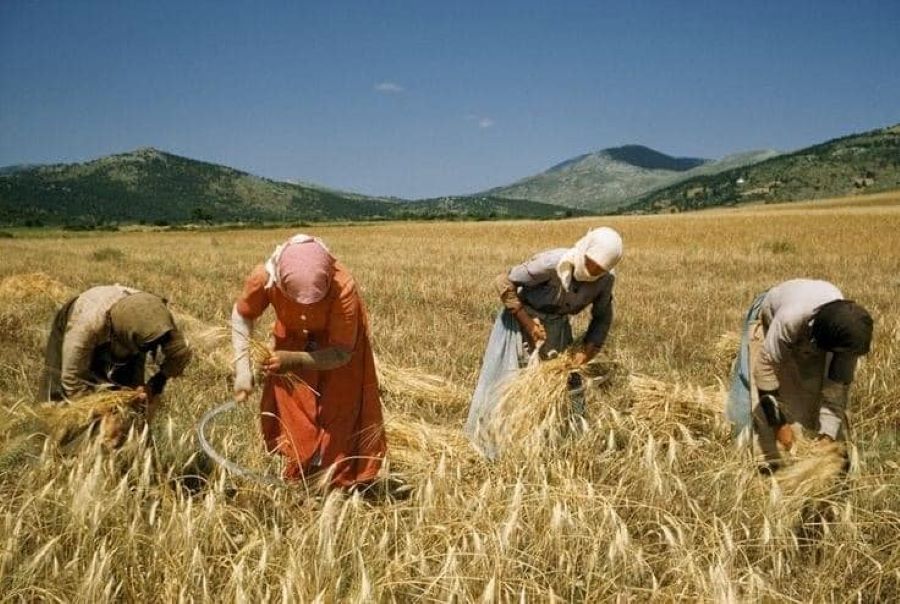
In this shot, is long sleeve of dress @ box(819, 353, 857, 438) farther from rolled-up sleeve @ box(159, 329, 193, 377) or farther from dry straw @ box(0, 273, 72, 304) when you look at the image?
dry straw @ box(0, 273, 72, 304)

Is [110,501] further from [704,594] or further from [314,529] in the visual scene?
[704,594]

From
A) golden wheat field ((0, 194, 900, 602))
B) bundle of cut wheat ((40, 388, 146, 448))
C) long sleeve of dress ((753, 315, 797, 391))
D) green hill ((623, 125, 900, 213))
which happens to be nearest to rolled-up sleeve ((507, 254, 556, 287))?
golden wheat field ((0, 194, 900, 602))

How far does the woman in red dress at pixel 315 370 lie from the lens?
8.44 feet

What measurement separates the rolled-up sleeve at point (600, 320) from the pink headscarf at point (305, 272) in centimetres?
163

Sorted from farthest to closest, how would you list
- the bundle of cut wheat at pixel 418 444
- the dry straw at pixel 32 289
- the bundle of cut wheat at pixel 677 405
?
the dry straw at pixel 32 289 → the bundle of cut wheat at pixel 677 405 → the bundle of cut wheat at pixel 418 444

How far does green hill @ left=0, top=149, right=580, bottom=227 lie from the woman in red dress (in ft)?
439

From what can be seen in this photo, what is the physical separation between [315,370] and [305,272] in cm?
57

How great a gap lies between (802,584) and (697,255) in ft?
49.8

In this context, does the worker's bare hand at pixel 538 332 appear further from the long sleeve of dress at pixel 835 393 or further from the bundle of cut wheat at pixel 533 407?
the long sleeve of dress at pixel 835 393

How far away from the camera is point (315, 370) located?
2.77 m

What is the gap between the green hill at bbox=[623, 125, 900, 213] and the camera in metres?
119

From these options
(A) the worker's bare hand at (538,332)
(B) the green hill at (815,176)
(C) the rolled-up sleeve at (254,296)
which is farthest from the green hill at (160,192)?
(C) the rolled-up sleeve at (254,296)

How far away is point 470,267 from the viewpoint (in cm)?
1382

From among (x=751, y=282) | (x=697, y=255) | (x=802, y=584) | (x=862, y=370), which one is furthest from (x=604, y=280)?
(x=697, y=255)
